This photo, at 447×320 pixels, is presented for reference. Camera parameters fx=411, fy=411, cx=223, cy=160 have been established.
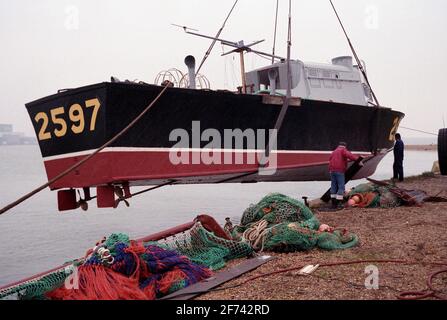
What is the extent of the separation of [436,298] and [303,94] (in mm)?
6721

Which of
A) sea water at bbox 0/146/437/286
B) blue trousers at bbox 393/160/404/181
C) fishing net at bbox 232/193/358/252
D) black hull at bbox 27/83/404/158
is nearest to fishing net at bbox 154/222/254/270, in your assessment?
fishing net at bbox 232/193/358/252

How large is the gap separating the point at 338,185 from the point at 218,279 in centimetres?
510

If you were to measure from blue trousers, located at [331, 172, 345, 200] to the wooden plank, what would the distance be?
13.2ft

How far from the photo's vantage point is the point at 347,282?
12.4 feet

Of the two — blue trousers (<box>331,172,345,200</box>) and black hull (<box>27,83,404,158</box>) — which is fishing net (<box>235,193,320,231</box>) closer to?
black hull (<box>27,83,404,158</box>)

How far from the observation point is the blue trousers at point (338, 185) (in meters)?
8.28

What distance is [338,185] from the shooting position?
846cm

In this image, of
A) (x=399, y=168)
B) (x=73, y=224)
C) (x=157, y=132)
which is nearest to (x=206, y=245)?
(x=157, y=132)

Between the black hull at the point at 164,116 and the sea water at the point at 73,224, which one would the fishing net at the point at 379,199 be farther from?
the sea water at the point at 73,224

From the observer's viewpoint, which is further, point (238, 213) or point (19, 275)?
point (238, 213)

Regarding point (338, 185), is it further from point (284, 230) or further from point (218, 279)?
point (218, 279)

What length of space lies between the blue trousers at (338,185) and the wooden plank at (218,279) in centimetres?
403

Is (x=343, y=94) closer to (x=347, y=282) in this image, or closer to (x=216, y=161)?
(x=216, y=161)
